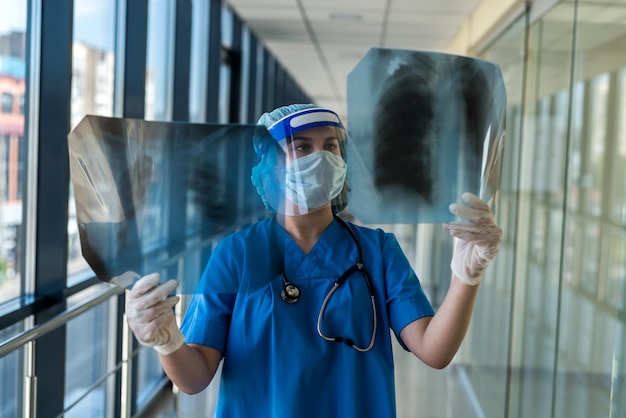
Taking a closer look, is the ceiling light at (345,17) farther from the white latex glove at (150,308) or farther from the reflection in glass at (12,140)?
the white latex glove at (150,308)

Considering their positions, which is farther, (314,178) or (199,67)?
(199,67)

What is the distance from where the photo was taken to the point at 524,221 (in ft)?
8.90

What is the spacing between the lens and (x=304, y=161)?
98 centimetres

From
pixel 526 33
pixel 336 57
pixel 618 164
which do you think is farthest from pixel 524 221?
pixel 336 57

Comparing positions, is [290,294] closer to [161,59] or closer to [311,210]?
[311,210]

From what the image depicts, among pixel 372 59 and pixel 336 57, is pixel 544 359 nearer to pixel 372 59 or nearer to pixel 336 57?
pixel 372 59

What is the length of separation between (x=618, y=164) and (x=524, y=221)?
976 millimetres

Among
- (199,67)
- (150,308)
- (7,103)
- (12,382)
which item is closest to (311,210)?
(150,308)

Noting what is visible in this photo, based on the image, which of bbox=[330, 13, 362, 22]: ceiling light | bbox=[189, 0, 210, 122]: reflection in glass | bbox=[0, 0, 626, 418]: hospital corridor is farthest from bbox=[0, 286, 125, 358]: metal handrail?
bbox=[330, 13, 362, 22]: ceiling light

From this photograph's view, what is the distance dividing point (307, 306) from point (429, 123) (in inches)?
14.1

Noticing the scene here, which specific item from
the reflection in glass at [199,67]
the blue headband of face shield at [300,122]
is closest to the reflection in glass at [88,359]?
the reflection in glass at [199,67]

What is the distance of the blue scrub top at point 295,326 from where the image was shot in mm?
1019

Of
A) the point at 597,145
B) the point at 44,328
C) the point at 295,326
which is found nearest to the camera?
the point at 295,326

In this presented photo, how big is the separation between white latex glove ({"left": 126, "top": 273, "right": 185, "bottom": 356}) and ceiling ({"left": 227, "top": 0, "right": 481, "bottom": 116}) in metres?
2.78
